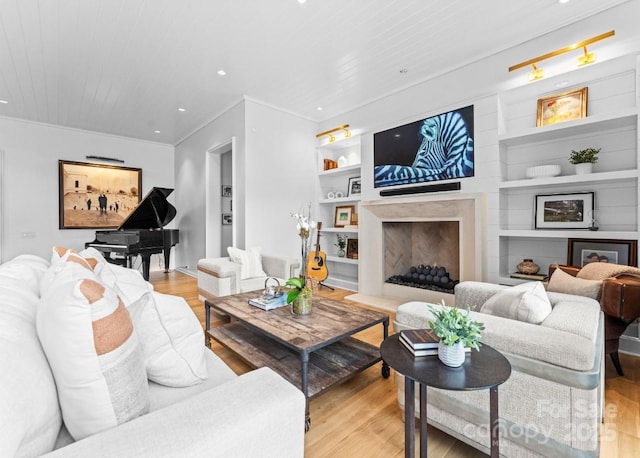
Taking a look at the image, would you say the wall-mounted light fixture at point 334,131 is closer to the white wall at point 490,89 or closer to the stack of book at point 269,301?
the white wall at point 490,89

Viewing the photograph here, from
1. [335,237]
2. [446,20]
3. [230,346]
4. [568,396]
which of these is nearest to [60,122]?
[335,237]

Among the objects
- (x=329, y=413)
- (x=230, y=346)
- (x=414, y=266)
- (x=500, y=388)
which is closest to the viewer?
(x=500, y=388)

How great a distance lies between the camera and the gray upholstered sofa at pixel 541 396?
3.50ft

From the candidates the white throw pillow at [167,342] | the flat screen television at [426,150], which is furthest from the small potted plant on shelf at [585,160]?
the white throw pillow at [167,342]

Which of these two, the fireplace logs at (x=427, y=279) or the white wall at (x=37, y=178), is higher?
the white wall at (x=37, y=178)

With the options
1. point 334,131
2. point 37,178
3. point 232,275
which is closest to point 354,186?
point 334,131

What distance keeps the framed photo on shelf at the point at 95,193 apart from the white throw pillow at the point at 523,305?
6806 mm

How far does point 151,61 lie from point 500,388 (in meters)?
4.26

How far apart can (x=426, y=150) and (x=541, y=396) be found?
3.06 meters

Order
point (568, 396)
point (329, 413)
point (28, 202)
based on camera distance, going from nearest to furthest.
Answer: point (568, 396)
point (329, 413)
point (28, 202)

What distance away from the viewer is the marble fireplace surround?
3.19 m

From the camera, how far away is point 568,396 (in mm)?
1082

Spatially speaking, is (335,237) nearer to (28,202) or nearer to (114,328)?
(114,328)

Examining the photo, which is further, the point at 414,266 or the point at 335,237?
the point at 335,237
